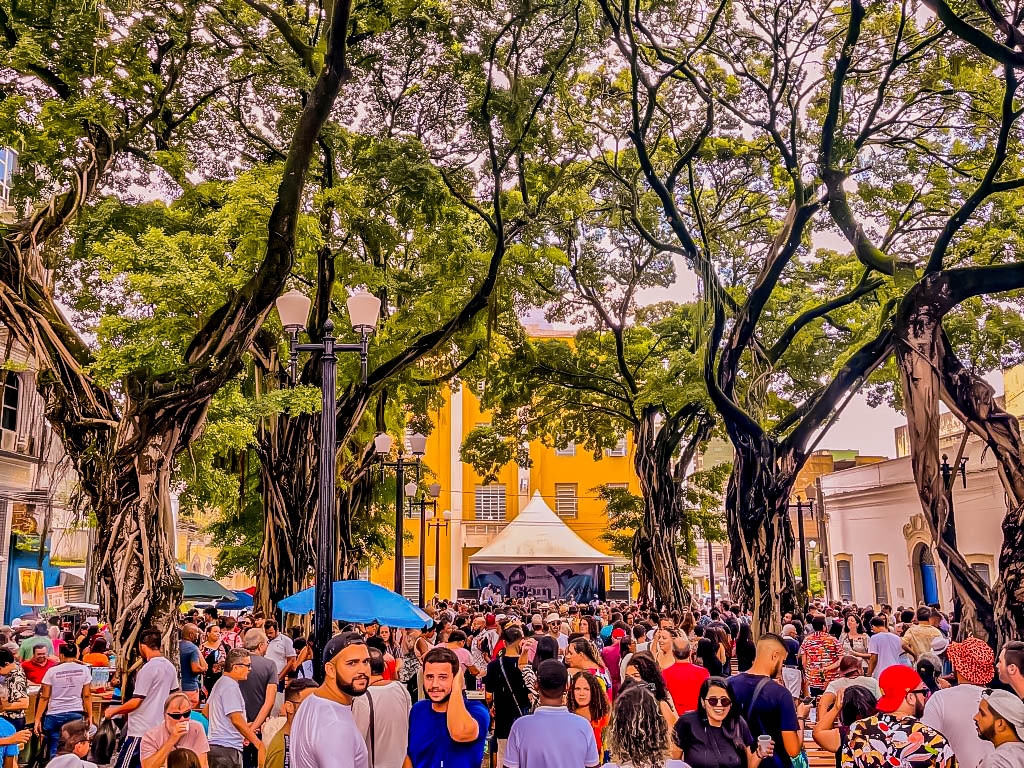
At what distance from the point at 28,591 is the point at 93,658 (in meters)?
15.4

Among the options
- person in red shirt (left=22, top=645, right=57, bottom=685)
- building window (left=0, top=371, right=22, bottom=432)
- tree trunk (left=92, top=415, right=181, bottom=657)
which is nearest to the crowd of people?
person in red shirt (left=22, top=645, right=57, bottom=685)

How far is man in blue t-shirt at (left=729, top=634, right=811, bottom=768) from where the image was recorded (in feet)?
17.1

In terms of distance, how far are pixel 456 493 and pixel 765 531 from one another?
1140 inches

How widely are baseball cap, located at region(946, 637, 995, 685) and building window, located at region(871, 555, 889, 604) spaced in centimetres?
2648

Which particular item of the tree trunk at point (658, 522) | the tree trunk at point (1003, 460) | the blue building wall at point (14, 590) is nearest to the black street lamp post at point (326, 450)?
the tree trunk at point (1003, 460)

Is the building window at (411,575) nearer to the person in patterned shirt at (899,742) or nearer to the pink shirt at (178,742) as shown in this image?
the pink shirt at (178,742)

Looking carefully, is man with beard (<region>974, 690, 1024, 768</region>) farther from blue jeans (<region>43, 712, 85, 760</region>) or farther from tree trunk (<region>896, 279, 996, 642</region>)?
blue jeans (<region>43, 712, 85, 760</region>)

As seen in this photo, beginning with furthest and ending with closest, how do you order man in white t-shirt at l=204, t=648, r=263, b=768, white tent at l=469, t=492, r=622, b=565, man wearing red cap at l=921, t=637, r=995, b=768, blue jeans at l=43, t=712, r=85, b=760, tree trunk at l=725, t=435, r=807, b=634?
white tent at l=469, t=492, r=622, b=565
tree trunk at l=725, t=435, r=807, b=634
blue jeans at l=43, t=712, r=85, b=760
man in white t-shirt at l=204, t=648, r=263, b=768
man wearing red cap at l=921, t=637, r=995, b=768

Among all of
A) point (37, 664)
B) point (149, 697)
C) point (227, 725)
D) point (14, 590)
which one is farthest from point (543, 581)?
point (227, 725)

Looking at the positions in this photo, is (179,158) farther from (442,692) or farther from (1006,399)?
(1006,399)

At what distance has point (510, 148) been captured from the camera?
16.3 meters

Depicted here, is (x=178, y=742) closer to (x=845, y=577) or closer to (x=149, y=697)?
(x=149, y=697)

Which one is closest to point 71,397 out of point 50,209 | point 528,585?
point 50,209

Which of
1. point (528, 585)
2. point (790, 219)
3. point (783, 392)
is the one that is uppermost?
point (790, 219)
